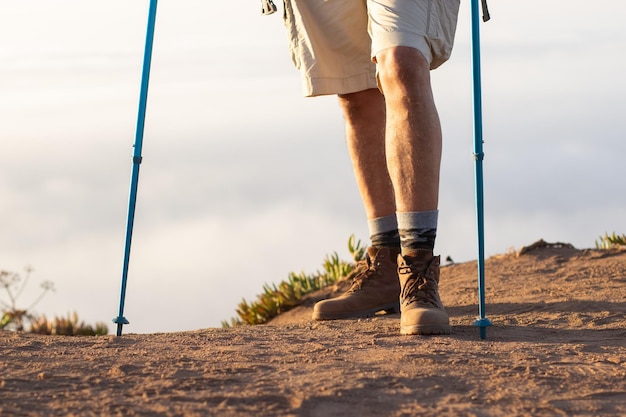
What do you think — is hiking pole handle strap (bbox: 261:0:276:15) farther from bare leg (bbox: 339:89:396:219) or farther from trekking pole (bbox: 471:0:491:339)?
trekking pole (bbox: 471:0:491:339)

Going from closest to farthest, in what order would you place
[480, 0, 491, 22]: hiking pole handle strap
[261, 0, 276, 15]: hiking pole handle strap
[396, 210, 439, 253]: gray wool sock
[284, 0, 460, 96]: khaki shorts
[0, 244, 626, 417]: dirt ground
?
[0, 244, 626, 417]: dirt ground, [396, 210, 439, 253]: gray wool sock, [480, 0, 491, 22]: hiking pole handle strap, [284, 0, 460, 96]: khaki shorts, [261, 0, 276, 15]: hiking pole handle strap

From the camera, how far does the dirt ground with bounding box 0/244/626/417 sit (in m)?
2.51

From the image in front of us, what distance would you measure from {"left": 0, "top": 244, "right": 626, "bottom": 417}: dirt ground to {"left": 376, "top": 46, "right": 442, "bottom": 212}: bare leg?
0.64 m

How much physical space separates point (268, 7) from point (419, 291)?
6.56ft

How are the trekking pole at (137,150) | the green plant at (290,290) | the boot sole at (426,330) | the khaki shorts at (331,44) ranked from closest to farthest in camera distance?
the boot sole at (426,330) → the trekking pole at (137,150) → the khaki shorts at (331,44) → the green plant at (290,290)

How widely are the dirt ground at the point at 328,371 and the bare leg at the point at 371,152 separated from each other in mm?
625

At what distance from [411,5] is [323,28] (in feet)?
2.66

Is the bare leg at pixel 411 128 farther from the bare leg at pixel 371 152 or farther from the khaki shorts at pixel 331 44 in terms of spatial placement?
the bare leg at pixel 371 152

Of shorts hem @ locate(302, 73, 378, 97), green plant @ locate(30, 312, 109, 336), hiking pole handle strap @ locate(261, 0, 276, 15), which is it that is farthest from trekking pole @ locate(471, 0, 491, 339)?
green plant @ locate(30, 312, 109, 336)

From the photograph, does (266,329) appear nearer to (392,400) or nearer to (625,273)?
(392,400)

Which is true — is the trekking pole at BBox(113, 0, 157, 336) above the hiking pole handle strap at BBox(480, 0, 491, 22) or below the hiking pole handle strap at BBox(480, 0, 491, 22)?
below

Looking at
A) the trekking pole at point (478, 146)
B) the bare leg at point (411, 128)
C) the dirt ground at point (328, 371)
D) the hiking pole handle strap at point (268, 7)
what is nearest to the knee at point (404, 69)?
the bare leg at point (411, 128)

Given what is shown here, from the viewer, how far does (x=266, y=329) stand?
4.23m

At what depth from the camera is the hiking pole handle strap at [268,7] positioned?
5.05m
